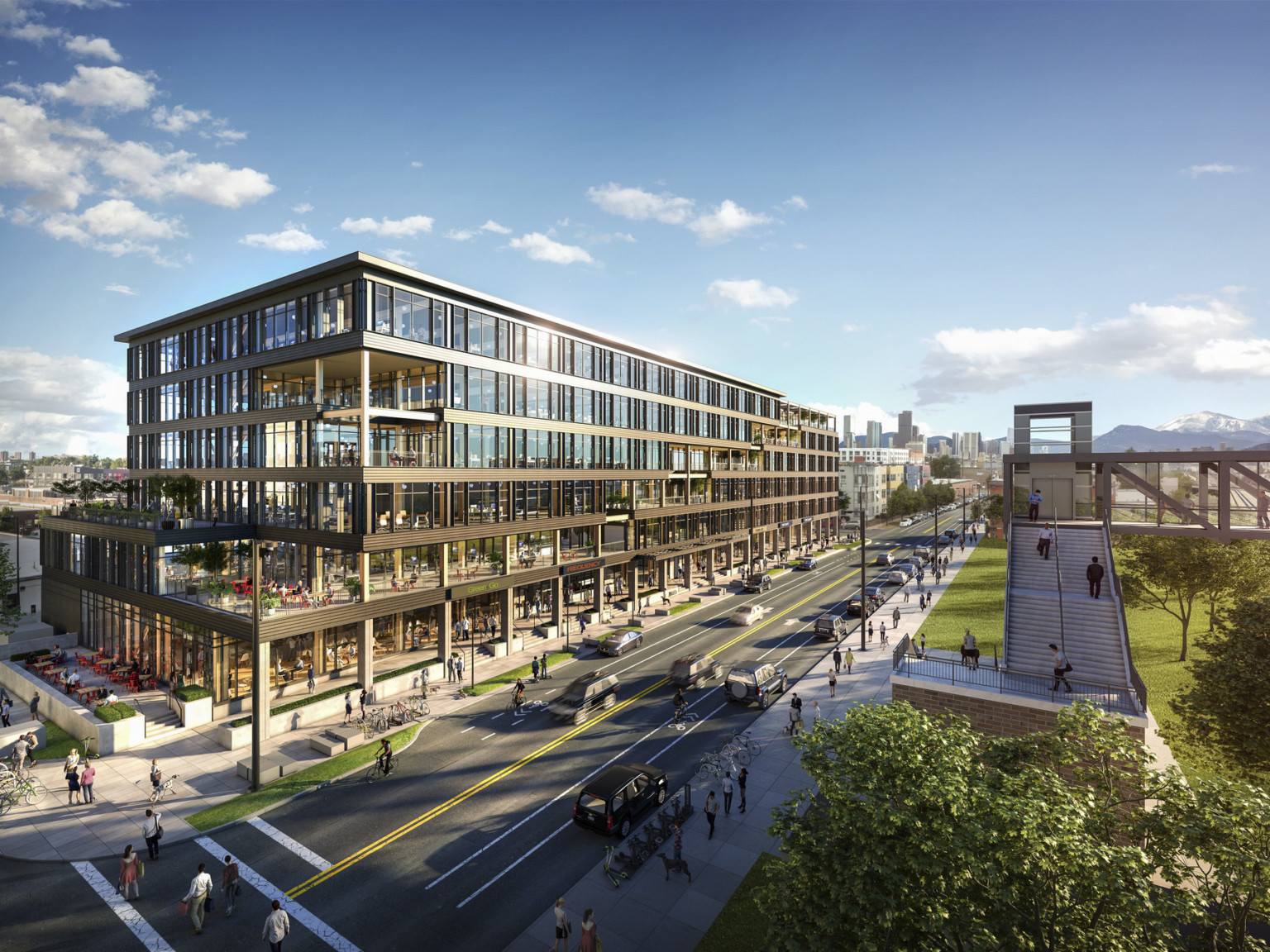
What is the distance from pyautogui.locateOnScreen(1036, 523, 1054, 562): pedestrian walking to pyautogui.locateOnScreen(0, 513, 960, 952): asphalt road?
48.4 feet

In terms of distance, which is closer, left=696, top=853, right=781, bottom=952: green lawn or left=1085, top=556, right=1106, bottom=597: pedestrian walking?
left=696, top=853, right=781, bottom=952: green lawn

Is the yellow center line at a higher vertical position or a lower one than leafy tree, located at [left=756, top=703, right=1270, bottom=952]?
lower

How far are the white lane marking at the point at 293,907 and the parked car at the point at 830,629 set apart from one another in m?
33.6

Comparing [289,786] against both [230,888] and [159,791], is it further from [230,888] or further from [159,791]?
[230,888]

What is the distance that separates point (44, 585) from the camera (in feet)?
142

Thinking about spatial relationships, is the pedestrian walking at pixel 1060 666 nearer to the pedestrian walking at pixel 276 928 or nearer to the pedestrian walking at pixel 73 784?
the pedestrian walking at pixel 276 928

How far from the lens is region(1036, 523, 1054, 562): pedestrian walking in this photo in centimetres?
2205

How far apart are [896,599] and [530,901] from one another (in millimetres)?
47498

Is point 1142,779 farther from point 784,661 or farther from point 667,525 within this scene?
point 667,525

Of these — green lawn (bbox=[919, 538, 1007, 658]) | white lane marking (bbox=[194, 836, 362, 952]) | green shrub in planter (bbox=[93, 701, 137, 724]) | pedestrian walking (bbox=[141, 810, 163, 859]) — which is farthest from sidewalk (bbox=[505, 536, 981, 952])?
green shrub in planter (bbox=[93, 701, 137, 724])

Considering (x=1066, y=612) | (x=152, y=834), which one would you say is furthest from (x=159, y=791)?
(x=1066, y=612)

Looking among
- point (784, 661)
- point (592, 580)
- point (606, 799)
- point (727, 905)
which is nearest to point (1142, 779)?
point (727, 905)

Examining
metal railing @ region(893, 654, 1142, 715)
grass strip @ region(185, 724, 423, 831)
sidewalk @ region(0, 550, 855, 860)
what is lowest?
sidewalk @ region(0, 550, 855, 860)

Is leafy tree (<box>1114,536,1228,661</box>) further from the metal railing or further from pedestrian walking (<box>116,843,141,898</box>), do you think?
pedestrian walking (<box>116,843,141,898</box>)
